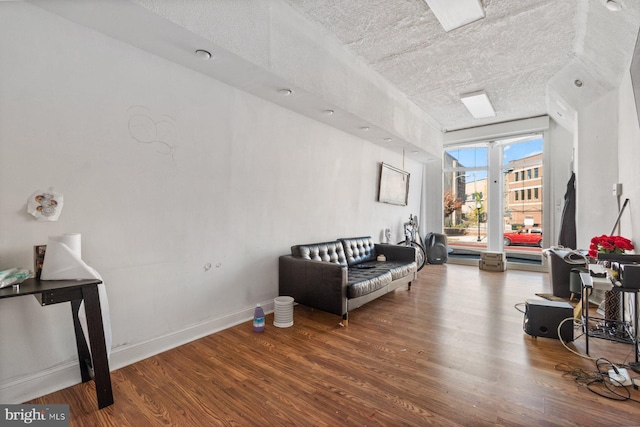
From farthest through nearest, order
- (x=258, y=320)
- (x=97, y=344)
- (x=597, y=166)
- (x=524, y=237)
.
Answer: (x=524, y=237) < (x=597, y=166) < (x=258, y=320) < (x=97, y=344)

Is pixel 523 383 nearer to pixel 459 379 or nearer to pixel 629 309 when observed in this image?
pixel 459 379

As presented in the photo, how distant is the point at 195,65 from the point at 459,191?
23.2ft

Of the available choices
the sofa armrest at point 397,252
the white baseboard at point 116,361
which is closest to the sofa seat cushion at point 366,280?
the sofa armrest at point 397,252

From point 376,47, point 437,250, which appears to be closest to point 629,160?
point 376,47

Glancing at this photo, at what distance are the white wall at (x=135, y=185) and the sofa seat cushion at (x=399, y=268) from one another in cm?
156

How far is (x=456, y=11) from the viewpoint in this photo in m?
3.07

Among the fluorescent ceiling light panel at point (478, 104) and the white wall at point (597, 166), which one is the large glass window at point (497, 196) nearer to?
the fluorescent ceiling light panel at point (478, 104)

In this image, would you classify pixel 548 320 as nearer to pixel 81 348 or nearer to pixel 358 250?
pixel 358 250

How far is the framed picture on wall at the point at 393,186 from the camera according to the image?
19.5ft

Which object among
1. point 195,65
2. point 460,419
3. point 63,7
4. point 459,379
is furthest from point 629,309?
point 63,7

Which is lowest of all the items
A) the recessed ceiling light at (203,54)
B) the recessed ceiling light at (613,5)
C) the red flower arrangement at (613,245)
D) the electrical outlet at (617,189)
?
the red flower arrangement at (613,245)

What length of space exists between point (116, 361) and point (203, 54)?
2730 mm

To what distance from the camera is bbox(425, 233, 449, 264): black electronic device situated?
7.22m

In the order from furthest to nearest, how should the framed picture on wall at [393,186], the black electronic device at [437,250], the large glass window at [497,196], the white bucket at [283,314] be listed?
the black electronic device at [437,250]
the large glass window at [497,196]
the framed picture on wall at [393,186]
the white bucket at [283,314]
